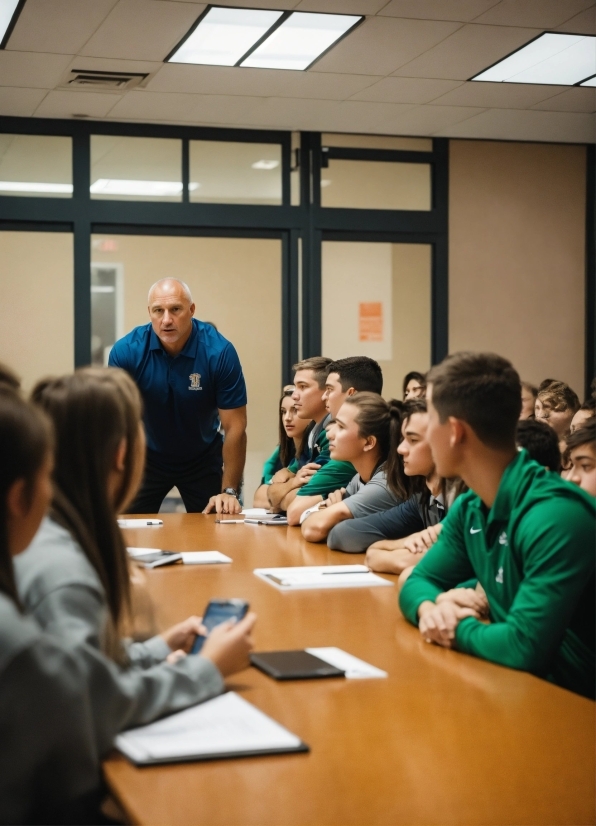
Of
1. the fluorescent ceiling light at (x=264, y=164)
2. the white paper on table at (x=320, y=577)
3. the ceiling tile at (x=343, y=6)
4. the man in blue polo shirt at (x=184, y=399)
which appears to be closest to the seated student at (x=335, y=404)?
the man in blue polo shirt at (x=184, y=399)

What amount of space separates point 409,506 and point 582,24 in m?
3.16

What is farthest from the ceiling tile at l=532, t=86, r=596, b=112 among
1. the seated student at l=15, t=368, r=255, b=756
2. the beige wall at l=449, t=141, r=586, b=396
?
the seated student at l=15, t=368, r=255, b=756

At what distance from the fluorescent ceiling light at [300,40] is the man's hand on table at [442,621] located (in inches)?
142

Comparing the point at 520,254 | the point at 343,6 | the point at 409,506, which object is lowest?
the point at 409,506

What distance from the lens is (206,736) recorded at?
1.43 metres

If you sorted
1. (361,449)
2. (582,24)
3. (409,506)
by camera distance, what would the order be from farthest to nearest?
1. (582,24)
2. (361,449)
3. (409,506)

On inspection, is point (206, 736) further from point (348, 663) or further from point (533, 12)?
point (533, 12)

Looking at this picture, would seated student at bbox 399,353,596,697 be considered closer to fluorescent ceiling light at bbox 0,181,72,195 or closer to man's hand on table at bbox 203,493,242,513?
man's hand on table at bbox 203,493,242,513

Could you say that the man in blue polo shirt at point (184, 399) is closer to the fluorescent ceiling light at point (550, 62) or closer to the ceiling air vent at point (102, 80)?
the ceiling air vent at point (102, 80)

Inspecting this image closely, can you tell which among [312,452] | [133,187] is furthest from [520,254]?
[312,452]

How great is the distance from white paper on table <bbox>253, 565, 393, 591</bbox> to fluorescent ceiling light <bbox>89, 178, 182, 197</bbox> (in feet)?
14.7

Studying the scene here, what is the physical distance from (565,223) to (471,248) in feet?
2.84

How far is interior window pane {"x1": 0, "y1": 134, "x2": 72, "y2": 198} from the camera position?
6574 millimetres

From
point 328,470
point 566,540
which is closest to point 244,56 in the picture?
point 328,470
